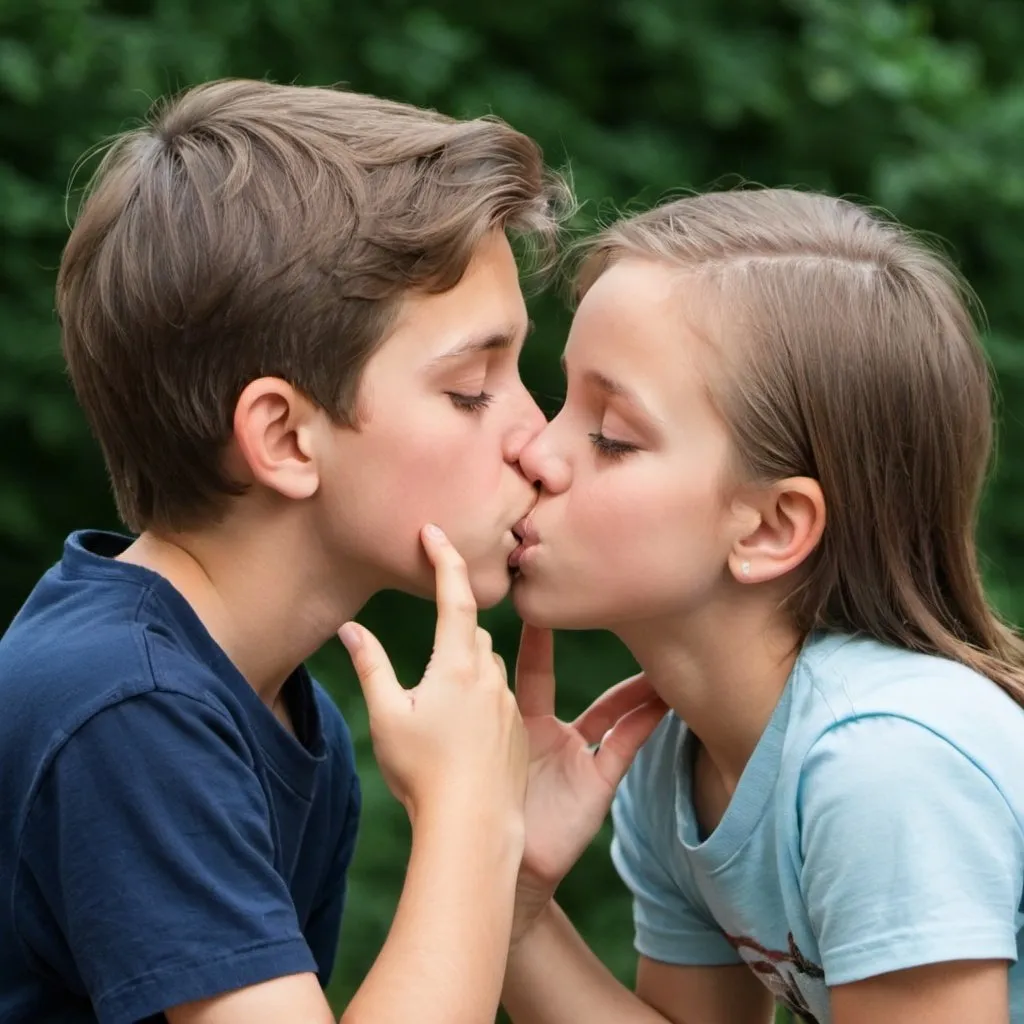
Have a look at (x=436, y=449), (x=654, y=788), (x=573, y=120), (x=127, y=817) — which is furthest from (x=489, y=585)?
(x=573, y=120)

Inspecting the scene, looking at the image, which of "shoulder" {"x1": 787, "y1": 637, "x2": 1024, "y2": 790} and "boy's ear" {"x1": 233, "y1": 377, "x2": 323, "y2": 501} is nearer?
"shoulder" {"x1": 787, "y1": 637, "x2": 1024, "y2": 790}

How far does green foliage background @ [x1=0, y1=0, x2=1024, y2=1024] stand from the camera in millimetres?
3705

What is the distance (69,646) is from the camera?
1.95m

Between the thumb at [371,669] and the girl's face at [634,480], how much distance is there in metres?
0.24

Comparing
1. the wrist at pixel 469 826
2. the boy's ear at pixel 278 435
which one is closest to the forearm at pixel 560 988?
the wrist at pixel 469 826

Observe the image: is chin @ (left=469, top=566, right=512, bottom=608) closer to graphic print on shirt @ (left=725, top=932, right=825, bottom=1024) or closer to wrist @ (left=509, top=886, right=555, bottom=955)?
wrist @ (left=509, top=886, right=555, bottom=955)

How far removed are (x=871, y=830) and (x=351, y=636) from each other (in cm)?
70

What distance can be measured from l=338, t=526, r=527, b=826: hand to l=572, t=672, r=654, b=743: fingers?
40cm

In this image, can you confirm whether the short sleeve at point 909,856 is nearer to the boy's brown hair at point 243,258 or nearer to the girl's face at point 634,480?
the girl's face at point 634,480

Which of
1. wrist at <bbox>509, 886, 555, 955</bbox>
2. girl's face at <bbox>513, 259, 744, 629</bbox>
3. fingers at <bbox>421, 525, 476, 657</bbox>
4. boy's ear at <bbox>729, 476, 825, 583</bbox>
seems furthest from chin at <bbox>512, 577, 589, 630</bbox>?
wrist at <bbox>509, 886, 555, 955</bbox>

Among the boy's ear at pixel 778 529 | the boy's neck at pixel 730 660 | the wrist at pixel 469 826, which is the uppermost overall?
the boy's ear at pixel 778 529

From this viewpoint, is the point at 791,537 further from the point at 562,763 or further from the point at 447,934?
the point at 447,934

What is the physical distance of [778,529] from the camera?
7.11ft

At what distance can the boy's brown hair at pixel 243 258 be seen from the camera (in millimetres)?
2143
